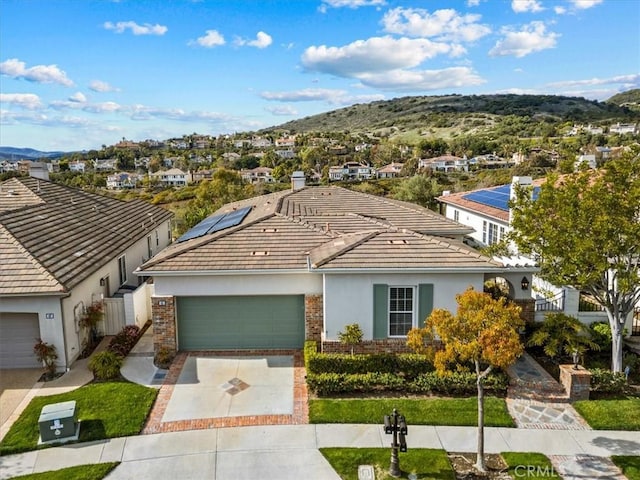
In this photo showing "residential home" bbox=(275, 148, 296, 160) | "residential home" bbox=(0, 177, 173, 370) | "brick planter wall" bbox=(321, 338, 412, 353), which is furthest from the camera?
"residential home" bbox=(275, 148, 296, 160)

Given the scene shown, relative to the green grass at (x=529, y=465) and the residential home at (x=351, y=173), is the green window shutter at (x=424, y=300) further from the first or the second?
the residential home at (x=351, y=173)

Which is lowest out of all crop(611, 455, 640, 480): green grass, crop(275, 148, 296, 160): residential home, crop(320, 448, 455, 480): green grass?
crop(611, 455, 640, 480): green grass

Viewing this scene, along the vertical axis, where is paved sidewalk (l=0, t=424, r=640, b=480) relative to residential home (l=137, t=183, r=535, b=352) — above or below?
below

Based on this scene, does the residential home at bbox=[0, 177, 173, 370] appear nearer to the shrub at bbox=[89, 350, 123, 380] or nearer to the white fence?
the white fence

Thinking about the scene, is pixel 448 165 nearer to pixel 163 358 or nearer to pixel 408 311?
pixel 408 311

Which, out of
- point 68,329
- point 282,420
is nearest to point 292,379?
point 282,420
